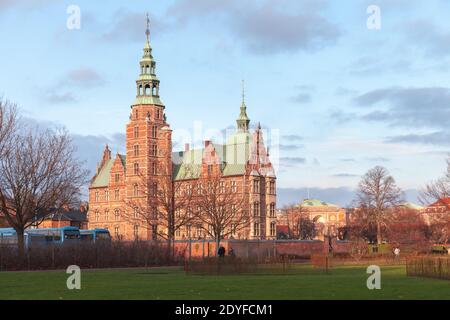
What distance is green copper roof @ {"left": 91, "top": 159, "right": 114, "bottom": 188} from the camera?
13089cm

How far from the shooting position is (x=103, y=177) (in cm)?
13212

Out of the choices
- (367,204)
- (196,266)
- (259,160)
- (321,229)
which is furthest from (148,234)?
(196,266)

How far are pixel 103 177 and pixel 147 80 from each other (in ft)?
83.2

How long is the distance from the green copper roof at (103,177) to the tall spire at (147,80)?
2027cm

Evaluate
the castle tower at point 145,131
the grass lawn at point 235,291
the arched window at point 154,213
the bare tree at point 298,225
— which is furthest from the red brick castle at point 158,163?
the grass lawn at point 235,291

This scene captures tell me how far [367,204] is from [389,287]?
71798mm

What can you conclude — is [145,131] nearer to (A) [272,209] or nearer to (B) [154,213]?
(A) [272,209]

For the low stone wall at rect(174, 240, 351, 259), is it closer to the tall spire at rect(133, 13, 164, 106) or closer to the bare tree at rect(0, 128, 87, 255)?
the bare tree at rect(0, 128, 87, 255)

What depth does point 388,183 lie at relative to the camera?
3723 inches

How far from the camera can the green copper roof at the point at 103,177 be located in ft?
429

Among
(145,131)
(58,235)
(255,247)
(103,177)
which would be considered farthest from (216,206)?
(103,177)

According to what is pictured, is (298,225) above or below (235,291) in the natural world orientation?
above

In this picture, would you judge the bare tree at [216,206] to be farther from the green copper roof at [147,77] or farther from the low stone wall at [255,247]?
the green copper roof at [147,77]
